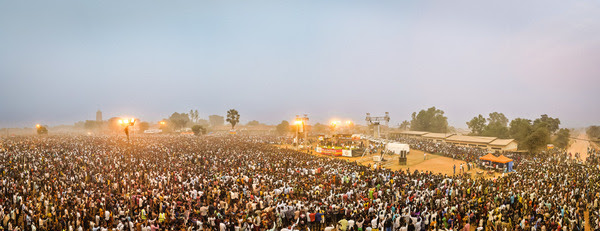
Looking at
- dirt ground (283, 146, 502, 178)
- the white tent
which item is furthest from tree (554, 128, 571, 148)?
the white tent

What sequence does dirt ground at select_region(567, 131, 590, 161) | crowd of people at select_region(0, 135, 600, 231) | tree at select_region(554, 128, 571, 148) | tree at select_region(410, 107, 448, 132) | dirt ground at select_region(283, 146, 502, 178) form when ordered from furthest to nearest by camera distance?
tree at select_region(410, 107, 448, 132)
tree at select_region(554, 128, 571, 148)
dirt ground at select_region(567, 131, 590, 161)
dirt ground at select_region(283, 146, 502, 178)
crowd of people at select_region(0, 135, 600, 231)

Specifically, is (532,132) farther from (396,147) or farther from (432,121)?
(432,121)

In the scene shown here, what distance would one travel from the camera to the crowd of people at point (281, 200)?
36.3 feet

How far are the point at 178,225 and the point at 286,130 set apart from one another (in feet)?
275

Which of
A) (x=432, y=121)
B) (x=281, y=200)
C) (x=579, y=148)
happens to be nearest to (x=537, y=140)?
(x=579, y=148)

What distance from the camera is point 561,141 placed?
48.4 metres

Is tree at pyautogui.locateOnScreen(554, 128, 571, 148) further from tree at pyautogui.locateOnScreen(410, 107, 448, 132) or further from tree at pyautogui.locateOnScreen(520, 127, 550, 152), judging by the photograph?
tree at pyautogui.locateOnScreen(410, 107, 448, 132)

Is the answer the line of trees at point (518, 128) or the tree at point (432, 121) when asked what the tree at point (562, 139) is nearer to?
the line of trees at point (518, 128)

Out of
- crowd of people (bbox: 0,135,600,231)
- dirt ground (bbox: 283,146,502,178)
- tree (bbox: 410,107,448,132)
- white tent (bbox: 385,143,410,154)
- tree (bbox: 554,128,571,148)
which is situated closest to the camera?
crowd of people (bbox: 0,135,600,231)

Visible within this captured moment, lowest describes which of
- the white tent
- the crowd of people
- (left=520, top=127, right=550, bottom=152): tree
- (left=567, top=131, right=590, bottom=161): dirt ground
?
(left=567, top=131, right=590, bottom=161): dirt ground

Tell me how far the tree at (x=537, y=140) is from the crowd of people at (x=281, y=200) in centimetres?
1424

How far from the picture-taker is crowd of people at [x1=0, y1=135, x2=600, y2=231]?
11.1 metres

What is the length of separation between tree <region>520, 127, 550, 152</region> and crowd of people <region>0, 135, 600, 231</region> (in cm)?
1424

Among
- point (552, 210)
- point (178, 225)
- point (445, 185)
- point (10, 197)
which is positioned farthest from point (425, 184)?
point (10, 197)
